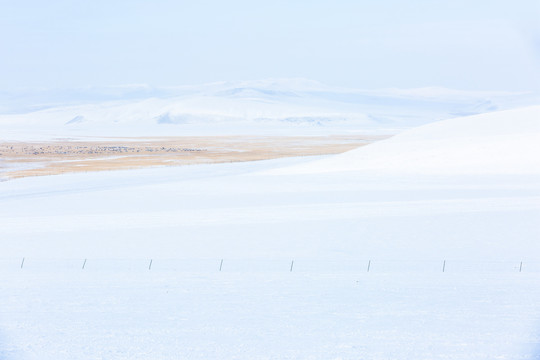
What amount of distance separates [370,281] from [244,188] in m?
13.3

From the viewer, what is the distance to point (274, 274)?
1034 centimetres

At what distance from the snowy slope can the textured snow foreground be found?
6.46m

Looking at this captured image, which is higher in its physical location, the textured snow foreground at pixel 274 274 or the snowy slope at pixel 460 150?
the textured snow foreground at pixel 274 274

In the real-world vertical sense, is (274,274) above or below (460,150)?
above

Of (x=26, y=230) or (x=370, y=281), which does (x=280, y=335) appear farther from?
(x=26, y=230)

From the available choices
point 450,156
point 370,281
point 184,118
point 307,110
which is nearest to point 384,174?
point 450,156

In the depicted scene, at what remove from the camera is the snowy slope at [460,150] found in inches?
1099

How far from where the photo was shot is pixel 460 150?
3162cm

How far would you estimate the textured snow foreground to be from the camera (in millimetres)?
7500

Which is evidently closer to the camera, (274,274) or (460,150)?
(274,274)

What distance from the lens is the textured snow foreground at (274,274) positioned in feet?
24.6

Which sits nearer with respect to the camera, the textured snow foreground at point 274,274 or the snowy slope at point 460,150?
the textured snow foreground at point 274,274

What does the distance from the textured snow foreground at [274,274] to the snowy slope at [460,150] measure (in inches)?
254

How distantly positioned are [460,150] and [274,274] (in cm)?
2285
